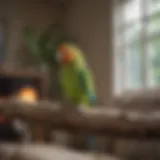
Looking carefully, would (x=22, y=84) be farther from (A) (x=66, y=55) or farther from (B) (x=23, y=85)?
(A) (x=66, y=55)

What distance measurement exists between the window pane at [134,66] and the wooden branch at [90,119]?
1.35 metres

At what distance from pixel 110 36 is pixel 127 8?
0.26m

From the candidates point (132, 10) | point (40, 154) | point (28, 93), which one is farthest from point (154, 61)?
point (40, 154)

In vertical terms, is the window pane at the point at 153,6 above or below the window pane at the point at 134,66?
above

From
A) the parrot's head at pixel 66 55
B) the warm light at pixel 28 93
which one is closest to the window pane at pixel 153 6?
the parrot's head at pixel 66 55

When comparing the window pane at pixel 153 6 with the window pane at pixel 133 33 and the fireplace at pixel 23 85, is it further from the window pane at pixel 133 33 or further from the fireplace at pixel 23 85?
the fireplace at pixel 23 85

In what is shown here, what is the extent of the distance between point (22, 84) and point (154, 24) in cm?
129

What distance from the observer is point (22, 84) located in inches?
126

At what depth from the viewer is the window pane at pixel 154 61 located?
256 centimetres

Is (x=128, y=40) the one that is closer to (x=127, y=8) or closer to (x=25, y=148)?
(x=127, y=8)

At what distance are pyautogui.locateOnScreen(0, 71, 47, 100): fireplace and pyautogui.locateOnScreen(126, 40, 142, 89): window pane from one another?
80cm

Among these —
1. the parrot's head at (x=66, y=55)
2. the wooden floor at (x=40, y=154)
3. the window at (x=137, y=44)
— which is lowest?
the wooden floor at (x=40, y=154)

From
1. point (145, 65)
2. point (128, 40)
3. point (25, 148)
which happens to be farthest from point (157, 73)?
point (25, 148)

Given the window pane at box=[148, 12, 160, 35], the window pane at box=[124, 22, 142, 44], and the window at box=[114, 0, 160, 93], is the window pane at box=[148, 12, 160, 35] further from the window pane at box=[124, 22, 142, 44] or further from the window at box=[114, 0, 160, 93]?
the window pane at box=[124, 22, 142, 44]
